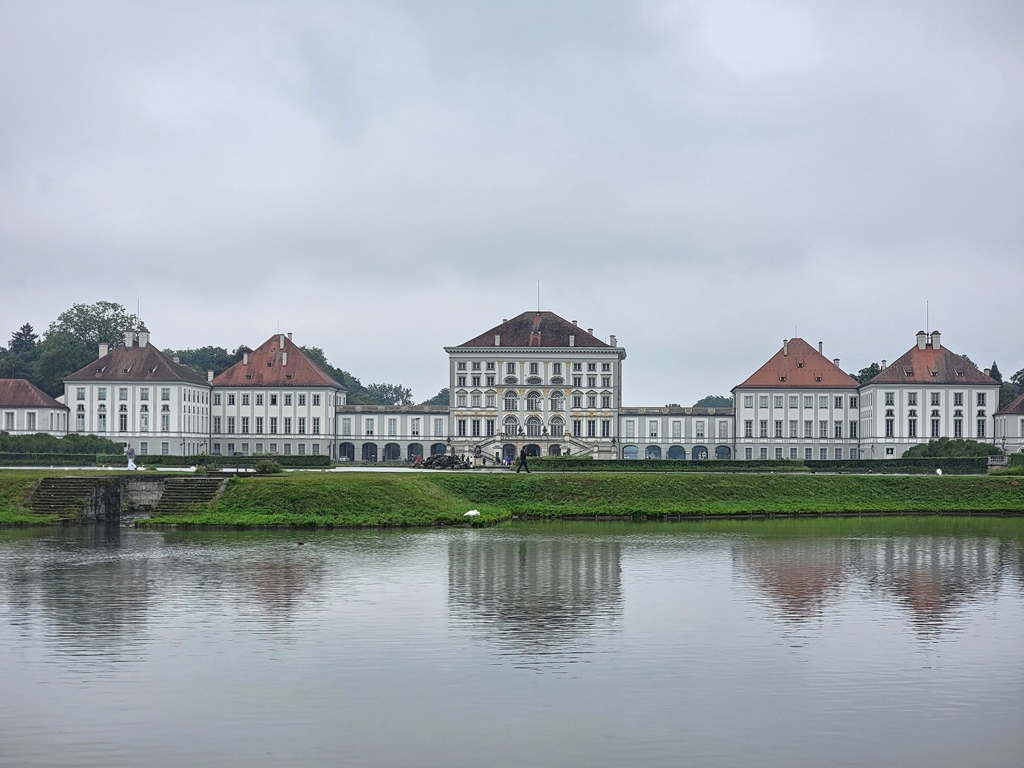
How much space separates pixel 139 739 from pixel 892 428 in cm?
9372

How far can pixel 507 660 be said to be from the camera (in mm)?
18250

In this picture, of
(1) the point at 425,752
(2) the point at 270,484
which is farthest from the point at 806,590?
(2) the point at 270,484

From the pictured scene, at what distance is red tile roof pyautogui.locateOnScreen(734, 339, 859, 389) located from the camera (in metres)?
106

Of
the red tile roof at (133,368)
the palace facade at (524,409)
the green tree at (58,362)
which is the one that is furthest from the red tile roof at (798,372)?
the green tree at (58,362)

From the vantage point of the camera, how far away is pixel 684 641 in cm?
2003

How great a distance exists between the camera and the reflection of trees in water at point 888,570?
24.0m

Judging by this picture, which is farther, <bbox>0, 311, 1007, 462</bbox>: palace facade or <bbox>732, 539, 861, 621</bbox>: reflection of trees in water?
<bbox>0, 311, 1007, 462</bbox>: palace facade

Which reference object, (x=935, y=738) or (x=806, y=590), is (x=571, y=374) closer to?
(x=806, y=590)

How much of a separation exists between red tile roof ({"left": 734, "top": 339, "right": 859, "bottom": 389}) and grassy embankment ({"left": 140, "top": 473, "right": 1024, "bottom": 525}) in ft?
162

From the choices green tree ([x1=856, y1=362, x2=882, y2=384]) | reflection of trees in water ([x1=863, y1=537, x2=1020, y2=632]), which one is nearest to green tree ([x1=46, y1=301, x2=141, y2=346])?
green tree ([x1=856, y1=362, x2=882, y2=384])

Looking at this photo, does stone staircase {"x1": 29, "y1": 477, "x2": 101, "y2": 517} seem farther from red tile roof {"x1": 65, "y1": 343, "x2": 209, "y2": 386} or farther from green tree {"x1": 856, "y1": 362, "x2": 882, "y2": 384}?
green tree {"x1": 856, "y1": 362, "x2": 882, "y2": 384}

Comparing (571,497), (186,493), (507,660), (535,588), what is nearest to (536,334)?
(571,497)

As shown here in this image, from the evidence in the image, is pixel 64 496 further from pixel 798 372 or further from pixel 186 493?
pixel 798 372

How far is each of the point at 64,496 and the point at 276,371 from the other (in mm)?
63037
